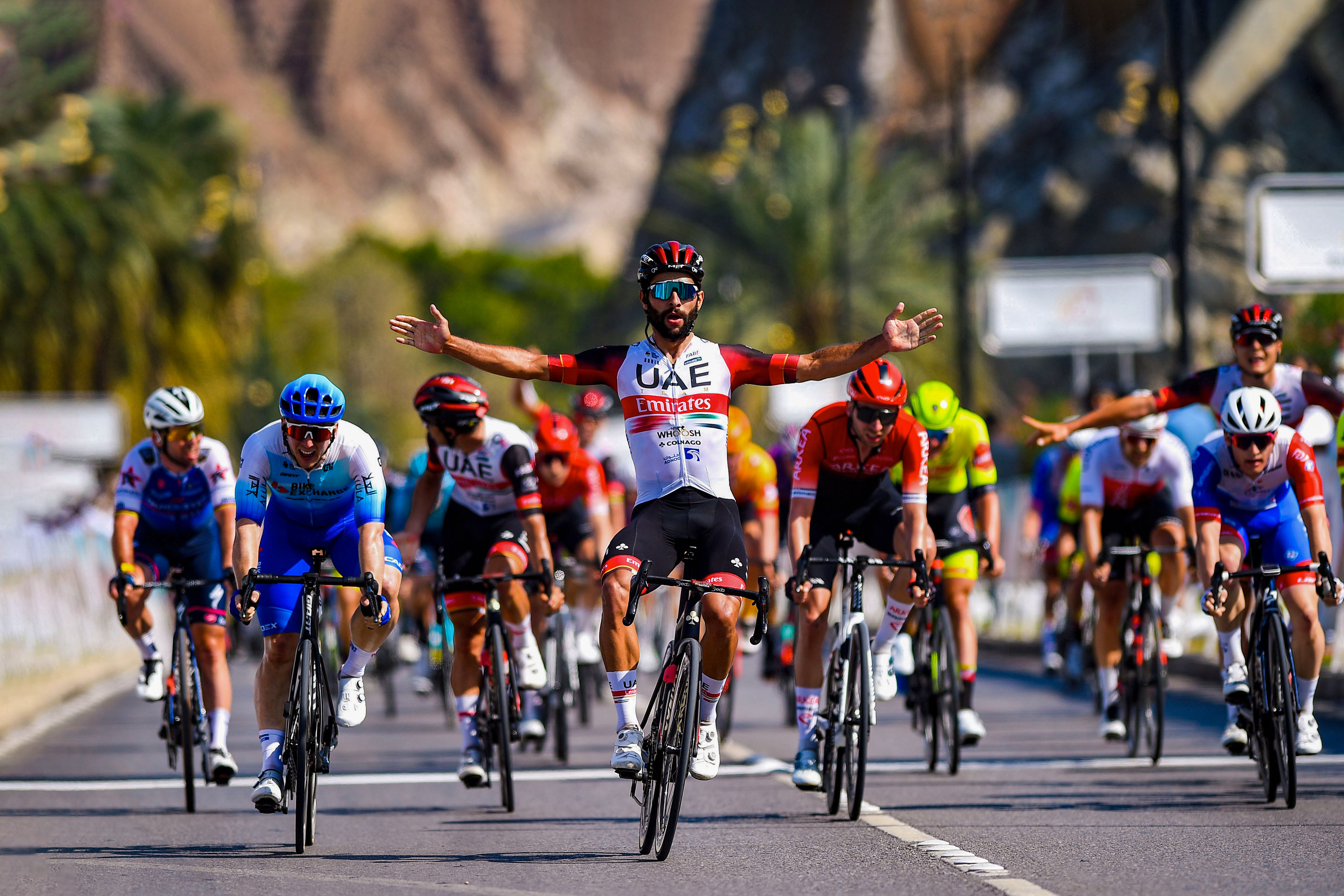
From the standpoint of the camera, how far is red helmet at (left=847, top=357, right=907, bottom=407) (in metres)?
9.97

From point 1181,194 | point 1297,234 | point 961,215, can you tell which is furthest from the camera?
point 961,215

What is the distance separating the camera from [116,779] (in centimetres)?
1226

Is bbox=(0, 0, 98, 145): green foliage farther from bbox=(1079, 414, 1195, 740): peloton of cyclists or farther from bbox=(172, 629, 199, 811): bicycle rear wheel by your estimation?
bbox=(1079, 414, 1195, 740): peloton of cyclists

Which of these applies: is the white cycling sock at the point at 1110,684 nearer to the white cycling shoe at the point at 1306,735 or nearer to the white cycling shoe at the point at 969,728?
the white cycling shoe at the point at 969,728

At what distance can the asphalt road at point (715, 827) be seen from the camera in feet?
26.3

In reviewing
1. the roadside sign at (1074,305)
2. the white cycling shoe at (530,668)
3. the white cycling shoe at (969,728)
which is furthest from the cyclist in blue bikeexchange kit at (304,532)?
the roadside sign at (1074,305)

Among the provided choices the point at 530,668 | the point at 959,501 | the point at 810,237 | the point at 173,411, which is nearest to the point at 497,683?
the point at 530,668

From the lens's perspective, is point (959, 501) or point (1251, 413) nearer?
point (1251, 413)

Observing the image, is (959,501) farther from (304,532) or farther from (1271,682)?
(304,532)

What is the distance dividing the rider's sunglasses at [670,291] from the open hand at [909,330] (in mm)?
811

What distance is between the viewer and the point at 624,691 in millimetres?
8727

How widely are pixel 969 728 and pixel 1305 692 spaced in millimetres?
1999

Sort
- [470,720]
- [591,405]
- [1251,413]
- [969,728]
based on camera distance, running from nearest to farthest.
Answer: [1251,413] → [470,720] → [969,728] → [591,405]

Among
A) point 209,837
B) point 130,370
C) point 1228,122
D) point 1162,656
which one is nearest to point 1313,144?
point 1228,122
